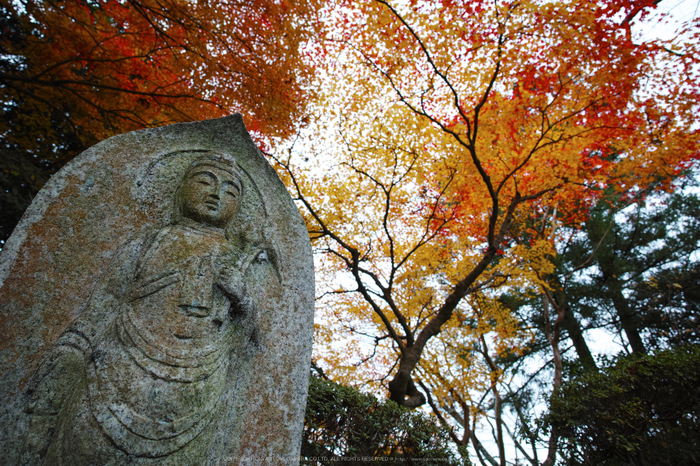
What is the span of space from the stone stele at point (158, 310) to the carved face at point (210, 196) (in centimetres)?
1

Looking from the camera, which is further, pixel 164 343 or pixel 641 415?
pixel 641 415

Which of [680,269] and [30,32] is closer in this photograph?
[30,32]

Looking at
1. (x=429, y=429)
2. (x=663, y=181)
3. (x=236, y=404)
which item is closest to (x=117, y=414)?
(x=236, y=404)

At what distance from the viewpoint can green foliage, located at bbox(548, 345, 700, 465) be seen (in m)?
4.57

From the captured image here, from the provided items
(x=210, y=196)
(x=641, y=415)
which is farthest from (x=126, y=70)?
(x=641, y=415)

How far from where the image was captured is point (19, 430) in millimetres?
1602

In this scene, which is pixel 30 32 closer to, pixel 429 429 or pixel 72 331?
pixel 72 331

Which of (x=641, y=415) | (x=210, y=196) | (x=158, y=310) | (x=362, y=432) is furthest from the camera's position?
(x=641, y=415)

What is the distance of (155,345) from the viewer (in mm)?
1737

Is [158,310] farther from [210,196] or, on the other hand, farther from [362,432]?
[362,432]

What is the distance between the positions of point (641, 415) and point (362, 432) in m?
4.19

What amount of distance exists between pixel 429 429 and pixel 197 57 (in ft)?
21.9

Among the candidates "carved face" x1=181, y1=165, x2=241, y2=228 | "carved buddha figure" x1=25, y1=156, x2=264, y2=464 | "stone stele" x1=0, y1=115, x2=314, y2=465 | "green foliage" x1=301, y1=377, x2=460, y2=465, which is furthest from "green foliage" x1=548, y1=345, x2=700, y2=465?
"carved face" x1=181, y1=165, x2=241, y2=228

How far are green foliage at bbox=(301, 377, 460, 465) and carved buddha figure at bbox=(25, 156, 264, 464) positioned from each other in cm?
219
